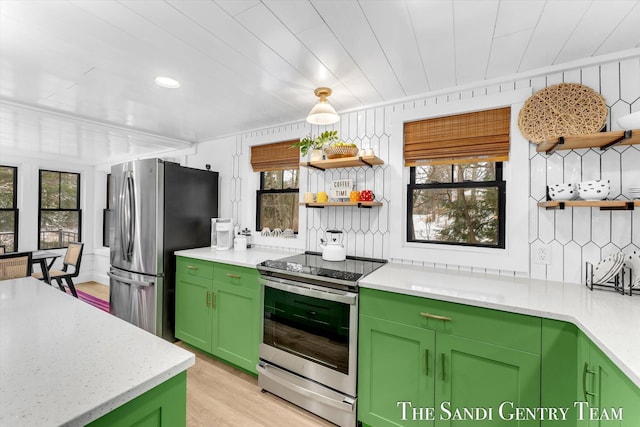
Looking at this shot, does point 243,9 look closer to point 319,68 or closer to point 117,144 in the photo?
point 319,68

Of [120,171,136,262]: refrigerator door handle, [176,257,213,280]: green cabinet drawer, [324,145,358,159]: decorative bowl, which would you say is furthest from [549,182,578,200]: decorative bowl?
[120,171,136,262]: refrigerator door handle

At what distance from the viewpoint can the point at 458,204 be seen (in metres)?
2.22

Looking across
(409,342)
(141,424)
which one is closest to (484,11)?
(409,342)

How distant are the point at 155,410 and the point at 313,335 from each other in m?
1.25

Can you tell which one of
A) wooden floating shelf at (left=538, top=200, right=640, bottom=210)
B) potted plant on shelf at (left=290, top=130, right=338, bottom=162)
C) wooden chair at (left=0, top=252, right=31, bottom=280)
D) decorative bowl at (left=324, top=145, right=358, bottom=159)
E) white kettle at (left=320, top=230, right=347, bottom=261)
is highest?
potted plant on shelf at (left=290, top=130, right=338, bottom=162)

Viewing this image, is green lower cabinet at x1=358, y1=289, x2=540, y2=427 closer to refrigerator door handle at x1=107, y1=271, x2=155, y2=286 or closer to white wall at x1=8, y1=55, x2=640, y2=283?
white wall at x1=8, y1=55, x2=640, y2=283

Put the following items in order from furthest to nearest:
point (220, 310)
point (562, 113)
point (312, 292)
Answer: point (220, 310) → point (312, 292) → point (562, 113)

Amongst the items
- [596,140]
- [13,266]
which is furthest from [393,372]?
[13,266]

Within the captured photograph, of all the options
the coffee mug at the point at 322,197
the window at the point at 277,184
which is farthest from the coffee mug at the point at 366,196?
the window at the point at 277,184

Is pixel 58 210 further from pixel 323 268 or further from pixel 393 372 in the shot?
pixel 393 372

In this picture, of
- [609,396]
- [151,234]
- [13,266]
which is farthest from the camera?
[151,234]

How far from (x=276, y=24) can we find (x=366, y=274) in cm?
151

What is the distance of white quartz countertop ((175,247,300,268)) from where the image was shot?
234 cm

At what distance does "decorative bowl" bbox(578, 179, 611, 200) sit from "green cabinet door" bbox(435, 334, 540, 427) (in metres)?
0.94
